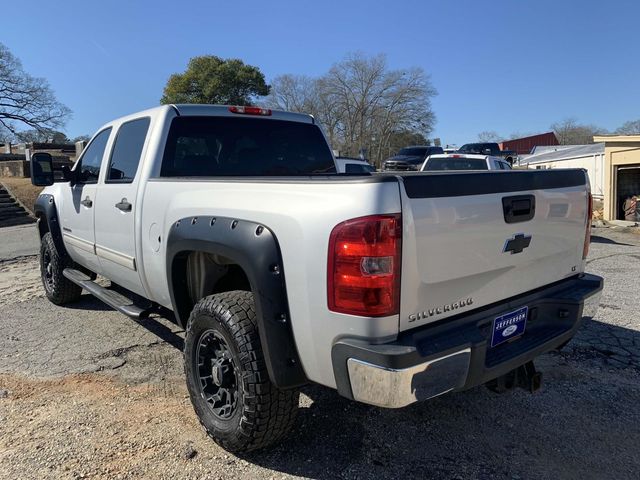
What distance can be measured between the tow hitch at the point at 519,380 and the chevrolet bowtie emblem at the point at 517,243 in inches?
28.4

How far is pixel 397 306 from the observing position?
2.13 m

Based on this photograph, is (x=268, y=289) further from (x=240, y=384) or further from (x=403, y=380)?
(x=403, y=380)

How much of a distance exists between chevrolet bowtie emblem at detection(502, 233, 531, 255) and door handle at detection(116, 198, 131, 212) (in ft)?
8.52

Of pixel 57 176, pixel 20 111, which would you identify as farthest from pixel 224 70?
pixel 57 176

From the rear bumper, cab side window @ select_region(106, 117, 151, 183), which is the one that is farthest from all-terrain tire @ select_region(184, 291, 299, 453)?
cab side window @ select_region(106, 117, 151, 183)

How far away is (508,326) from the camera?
8.67 ft

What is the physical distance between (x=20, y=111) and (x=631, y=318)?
57292mm

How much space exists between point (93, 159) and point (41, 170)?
1.96ft

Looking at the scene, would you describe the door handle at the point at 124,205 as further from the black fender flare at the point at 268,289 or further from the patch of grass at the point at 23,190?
the patch of grass at the point at 23,190

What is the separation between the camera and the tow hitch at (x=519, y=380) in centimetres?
285

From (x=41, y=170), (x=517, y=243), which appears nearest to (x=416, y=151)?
(x=41, y=170)

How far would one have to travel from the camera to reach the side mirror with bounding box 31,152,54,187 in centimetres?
487

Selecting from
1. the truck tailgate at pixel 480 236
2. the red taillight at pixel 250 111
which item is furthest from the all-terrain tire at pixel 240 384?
the red taillight at pixel 250 111

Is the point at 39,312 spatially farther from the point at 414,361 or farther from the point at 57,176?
the point at 414,361
